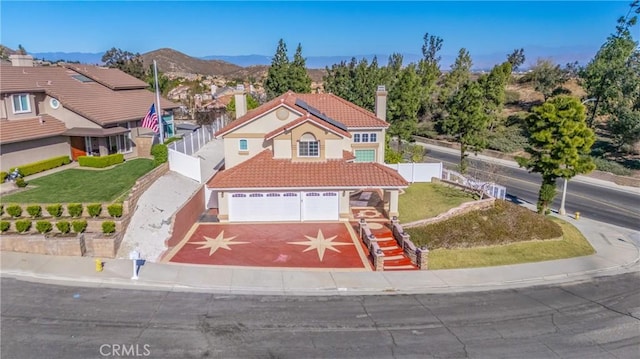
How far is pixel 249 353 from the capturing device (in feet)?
44.3

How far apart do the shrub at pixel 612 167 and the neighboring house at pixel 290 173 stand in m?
30.1

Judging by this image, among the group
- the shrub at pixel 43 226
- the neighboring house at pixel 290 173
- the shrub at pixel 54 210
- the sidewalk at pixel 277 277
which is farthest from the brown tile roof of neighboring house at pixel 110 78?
the sidewalk at pixel 277 277

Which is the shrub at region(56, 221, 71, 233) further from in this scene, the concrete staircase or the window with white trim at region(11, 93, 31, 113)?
the concrete staircase

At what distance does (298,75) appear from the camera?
2462 inches

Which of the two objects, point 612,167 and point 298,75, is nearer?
point 612,167

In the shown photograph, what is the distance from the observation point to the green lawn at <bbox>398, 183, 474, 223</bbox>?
28.6 meters

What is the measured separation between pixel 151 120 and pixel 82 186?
7.98 m

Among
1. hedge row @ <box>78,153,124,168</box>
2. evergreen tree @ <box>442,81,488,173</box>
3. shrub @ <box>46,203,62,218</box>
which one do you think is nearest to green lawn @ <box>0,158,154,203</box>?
hedge row @ <box>78,153,124,168</box>

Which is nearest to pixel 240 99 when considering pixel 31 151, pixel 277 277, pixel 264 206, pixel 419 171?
pixel 264 206

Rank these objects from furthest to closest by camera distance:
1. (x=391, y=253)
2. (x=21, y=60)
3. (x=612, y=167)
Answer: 1. (x=612, y=167)
2. (x=21, y=60)
3. (x=391, y=253)

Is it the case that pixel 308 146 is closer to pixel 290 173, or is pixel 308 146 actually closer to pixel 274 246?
pixel 290 173

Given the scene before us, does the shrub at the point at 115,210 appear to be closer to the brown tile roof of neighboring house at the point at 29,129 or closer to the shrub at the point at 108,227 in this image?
the shrub at the point at 108,227

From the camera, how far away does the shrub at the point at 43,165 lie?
28.8 metres

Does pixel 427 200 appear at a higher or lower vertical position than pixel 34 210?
lower
